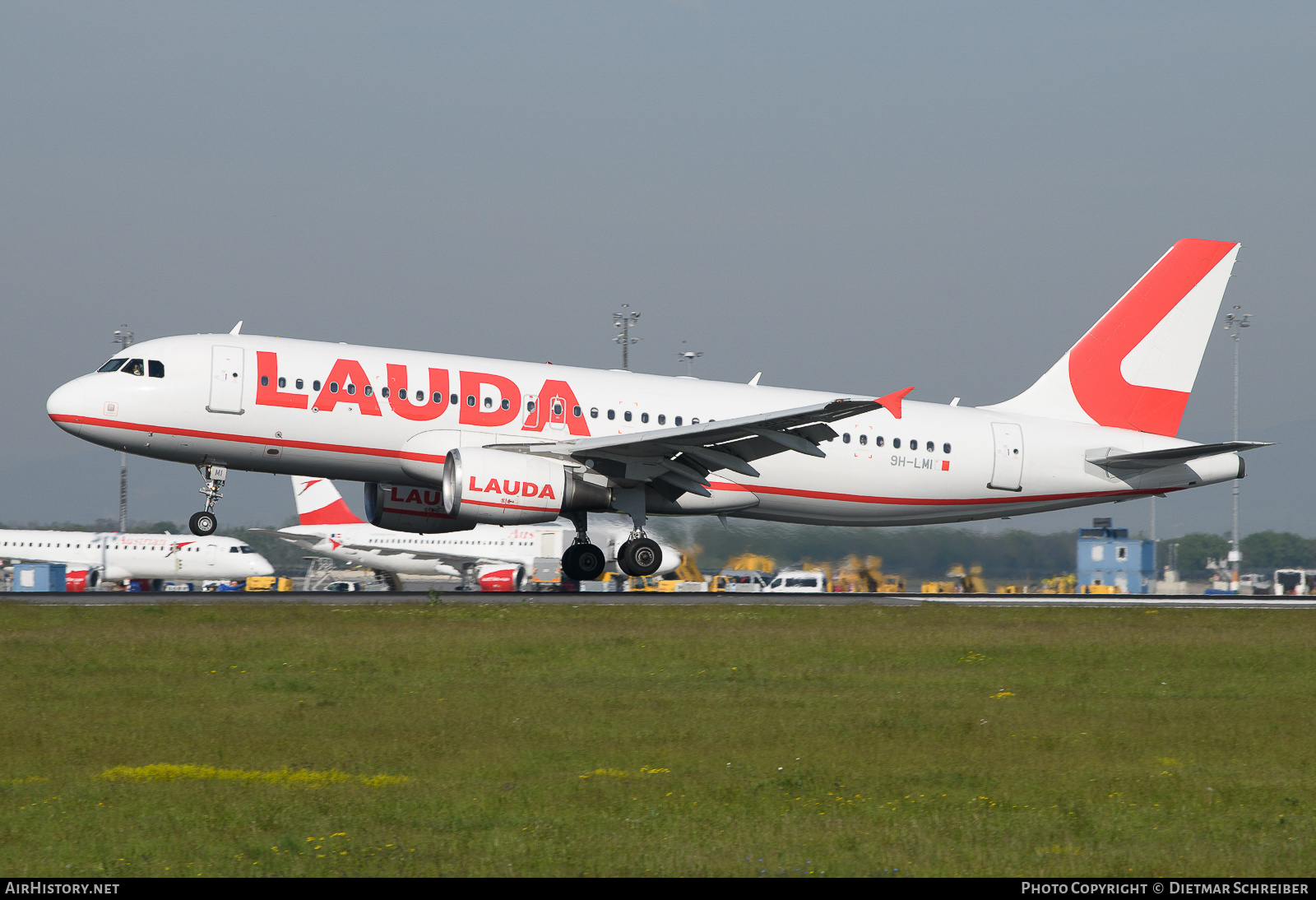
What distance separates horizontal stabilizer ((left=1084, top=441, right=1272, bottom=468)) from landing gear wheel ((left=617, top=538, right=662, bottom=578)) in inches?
416

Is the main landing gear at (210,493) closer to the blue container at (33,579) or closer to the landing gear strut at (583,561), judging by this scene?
the landing gear strut at (583,561)

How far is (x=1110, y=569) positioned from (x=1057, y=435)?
Answer: 29.8 m

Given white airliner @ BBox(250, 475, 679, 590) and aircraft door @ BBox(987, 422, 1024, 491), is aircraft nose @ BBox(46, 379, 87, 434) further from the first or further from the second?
white airliner @ BBox(250, 475, 679, 590)

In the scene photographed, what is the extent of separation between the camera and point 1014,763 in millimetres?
11211

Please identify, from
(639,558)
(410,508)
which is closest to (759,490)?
(639,558)

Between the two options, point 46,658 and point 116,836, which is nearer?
point 116,836

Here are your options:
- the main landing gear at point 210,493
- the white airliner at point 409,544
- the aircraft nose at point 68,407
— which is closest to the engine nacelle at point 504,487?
the main landing gear at point 210,493

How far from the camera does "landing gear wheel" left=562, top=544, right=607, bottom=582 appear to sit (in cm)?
2780

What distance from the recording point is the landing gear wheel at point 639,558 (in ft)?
89.2

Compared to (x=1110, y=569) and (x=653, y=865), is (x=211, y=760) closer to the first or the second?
(x=653, y=865)

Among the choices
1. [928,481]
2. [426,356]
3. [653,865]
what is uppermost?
[426,356]

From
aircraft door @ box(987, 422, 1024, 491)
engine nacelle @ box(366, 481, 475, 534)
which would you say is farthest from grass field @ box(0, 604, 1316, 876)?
aircraft door @ box(987, 422, 1024, 491)

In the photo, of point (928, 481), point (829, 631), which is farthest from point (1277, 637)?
point (928, 481)
